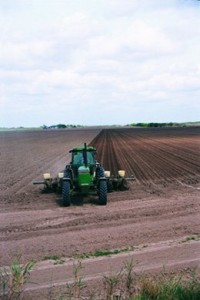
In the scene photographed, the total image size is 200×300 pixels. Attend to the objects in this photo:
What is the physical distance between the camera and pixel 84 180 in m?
12.6

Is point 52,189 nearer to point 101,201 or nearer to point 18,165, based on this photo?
point 101,201

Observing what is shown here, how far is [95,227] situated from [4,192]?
6.12 m

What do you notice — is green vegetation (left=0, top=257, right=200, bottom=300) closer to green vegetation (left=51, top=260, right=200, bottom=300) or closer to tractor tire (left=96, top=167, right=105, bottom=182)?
green vegetation (left=51, top=260, right=200, bottom=300)

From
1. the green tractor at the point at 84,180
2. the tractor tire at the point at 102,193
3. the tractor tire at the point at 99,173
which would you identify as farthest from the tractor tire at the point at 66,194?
the tractor tire at the point at 99,173

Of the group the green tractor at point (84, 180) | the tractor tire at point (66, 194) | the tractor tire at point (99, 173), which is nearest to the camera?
the tractor tire at point (66, 194)

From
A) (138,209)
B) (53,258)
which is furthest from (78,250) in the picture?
(138,209)

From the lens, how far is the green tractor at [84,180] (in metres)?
12.2

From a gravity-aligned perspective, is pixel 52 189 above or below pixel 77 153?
below

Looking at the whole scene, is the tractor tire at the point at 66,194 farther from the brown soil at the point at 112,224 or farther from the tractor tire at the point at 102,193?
the tractor tire at the point at 102,193

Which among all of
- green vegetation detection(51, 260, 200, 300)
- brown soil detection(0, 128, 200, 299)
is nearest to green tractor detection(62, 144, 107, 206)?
brown soil detection(0, 128, 200, 299)

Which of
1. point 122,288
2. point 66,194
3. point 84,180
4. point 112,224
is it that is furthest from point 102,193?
point 122,288

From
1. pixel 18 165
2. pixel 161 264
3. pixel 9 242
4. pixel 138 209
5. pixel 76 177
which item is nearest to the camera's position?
pixel 161 264

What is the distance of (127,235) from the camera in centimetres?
928

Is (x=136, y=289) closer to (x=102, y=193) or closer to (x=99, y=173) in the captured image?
(x=102, y=193)
